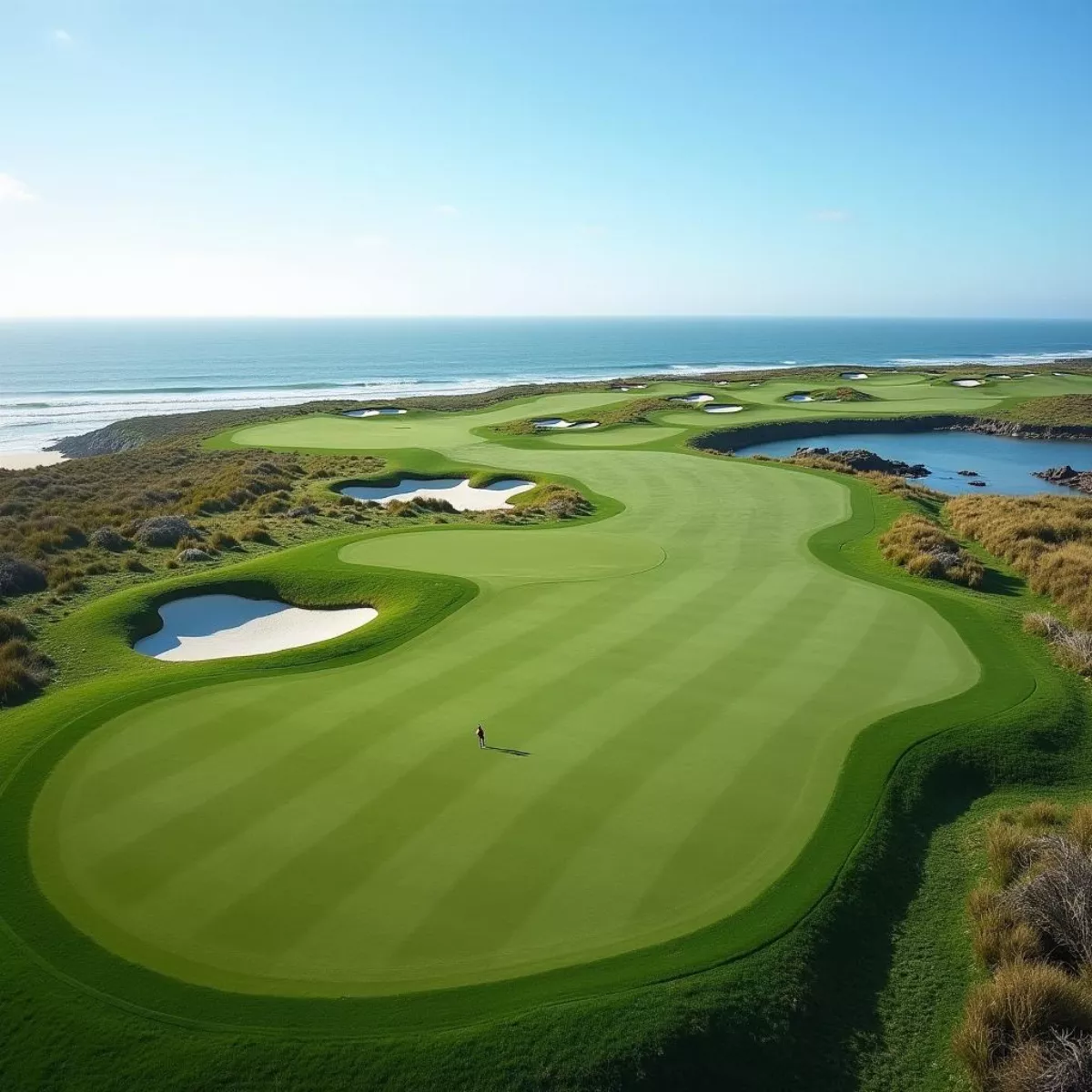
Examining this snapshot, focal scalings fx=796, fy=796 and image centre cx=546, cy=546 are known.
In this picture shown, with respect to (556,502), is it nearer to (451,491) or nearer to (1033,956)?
(451,491)

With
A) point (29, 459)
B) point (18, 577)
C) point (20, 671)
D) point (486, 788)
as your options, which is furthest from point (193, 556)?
point (29, 459)

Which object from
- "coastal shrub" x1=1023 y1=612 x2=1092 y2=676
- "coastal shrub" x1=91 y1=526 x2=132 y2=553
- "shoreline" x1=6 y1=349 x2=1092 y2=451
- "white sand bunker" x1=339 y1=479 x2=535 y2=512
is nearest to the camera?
"coastal shrub" x1=1023 y1=612 x2=1092 y2=676

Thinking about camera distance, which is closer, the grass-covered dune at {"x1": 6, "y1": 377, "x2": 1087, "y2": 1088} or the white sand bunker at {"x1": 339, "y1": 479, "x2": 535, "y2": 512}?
the grass-covered dune at {"x1": 6, "y1": 377, "x2": 1087, "y2": 1088}

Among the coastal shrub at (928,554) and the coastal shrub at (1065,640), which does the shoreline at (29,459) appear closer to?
the coastal shrub at (928,554)

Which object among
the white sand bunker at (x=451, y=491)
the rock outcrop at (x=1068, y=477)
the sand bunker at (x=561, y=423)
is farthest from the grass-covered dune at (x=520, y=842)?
the sand bunker at (x=561, y=423)

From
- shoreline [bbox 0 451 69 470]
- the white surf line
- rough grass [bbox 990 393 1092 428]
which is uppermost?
the white surf line

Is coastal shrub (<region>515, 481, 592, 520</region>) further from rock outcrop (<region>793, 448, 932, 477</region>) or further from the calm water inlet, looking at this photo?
the calm water inlet

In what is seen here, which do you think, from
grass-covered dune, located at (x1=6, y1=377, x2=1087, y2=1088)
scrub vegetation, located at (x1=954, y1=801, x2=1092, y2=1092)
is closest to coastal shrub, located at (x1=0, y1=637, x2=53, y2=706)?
grass-covered dune, located at (x1=6, y1=377, x2=1087, y2=1088)
